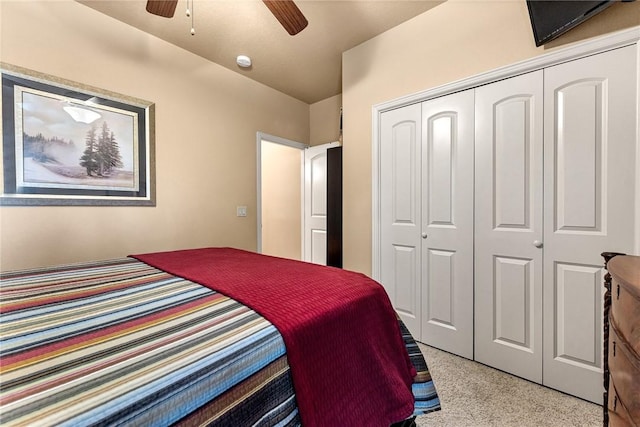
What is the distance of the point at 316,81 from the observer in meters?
3.17

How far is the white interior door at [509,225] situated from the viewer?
5.59 ft

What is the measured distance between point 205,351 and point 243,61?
2.80 metres

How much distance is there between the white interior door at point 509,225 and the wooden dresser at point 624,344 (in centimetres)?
79

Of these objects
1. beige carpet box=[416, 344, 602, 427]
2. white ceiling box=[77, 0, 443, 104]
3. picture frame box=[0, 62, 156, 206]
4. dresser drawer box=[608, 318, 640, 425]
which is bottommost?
beige carpet box=[416, 344, 602, 427]

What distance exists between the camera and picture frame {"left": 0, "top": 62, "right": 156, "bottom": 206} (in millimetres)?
1713

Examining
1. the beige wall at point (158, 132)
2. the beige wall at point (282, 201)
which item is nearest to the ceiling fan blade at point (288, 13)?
the beige wall at point (158, 132)

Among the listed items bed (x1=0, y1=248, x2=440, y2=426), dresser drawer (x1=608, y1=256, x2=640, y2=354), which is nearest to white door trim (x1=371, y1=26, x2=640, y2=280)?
dresser drawer (x1=608, y1=256, x2=640, y2=354)

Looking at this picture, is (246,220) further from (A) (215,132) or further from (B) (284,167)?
(B) (284,167)

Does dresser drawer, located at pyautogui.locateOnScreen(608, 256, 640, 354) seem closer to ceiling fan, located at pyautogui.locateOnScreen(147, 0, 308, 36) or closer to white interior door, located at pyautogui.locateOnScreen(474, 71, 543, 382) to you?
white interior door, located at pyautogui.locateOnScreen(474, 71, 543, 382)

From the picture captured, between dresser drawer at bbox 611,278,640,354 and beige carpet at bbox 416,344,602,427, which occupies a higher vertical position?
dresser drawer at bbox 611,278,640,354

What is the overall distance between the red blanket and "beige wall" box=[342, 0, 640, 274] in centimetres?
138

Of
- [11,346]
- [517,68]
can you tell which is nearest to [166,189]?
[11,346]

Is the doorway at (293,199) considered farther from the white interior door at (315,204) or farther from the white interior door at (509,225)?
the white interior door at (509,225)

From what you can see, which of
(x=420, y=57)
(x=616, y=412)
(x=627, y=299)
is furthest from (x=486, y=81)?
(x=616, y=412)
